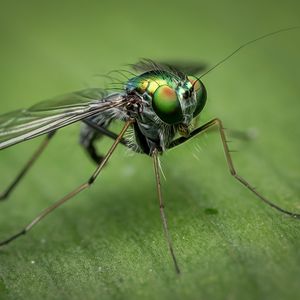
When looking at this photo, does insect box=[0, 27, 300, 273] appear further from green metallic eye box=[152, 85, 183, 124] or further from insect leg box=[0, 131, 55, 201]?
insect leg box=[0, 131, 55, 201]

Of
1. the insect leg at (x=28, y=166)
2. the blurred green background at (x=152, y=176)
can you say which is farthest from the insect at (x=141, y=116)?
the insect leg at (x=28, y=166)

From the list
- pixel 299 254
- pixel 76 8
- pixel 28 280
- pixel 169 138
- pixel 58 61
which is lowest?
pixel 299 254

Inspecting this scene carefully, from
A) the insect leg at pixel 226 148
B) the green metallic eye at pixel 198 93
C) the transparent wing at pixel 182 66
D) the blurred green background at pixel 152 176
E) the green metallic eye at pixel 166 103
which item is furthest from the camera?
the transparent wing at pixel 182 66

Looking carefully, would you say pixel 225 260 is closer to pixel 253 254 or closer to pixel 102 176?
pixel 253 254

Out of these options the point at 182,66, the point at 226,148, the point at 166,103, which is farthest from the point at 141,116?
the point at 182,66

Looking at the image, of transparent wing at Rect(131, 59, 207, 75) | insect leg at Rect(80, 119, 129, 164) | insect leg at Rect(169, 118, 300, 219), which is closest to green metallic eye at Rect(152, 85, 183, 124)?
insect leg at Rect(169, 118, 300, 219)

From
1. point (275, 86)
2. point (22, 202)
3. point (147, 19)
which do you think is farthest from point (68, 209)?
point (147, 19)

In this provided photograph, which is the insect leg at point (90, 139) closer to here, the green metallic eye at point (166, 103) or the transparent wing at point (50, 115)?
the transparent wing at point (50, 115)
